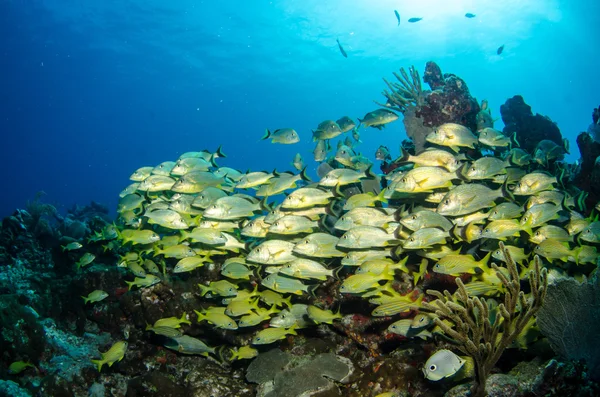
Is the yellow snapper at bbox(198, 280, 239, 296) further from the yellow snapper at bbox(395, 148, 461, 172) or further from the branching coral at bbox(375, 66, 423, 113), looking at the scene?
the branching coral at bbox(375, 66, 423, 113)

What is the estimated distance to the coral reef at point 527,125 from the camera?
11.4 meters

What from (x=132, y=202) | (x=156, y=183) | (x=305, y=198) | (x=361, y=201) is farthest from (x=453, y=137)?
(x=132, y=202)

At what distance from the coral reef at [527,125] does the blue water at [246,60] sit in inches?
1685

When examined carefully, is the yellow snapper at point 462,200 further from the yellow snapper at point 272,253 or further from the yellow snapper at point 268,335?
the yellow snapper at point 268,335

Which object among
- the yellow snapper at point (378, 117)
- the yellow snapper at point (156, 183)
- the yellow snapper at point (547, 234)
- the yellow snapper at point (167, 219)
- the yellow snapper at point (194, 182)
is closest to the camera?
the yellow snapper at point (547, 234)

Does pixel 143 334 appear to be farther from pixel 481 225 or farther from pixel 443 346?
pixel 481 225

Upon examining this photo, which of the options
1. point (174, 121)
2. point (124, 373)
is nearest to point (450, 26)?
point (124, 373)

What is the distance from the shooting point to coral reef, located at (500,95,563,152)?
1144cm

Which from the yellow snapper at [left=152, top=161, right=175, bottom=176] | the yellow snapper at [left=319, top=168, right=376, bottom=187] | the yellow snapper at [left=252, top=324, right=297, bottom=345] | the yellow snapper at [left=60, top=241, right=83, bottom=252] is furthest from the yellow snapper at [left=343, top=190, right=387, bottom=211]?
the yellow snapper at [left=60, top=241, right=83, bottom=252]

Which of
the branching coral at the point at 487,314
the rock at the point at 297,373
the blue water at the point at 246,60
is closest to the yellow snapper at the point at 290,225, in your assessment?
the rock at the point at 297,373

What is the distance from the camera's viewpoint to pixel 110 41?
53.7m

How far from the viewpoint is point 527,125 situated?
1198 centimetres

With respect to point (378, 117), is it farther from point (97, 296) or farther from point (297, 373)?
point (97, 296)

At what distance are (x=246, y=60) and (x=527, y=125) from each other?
2359 inches
